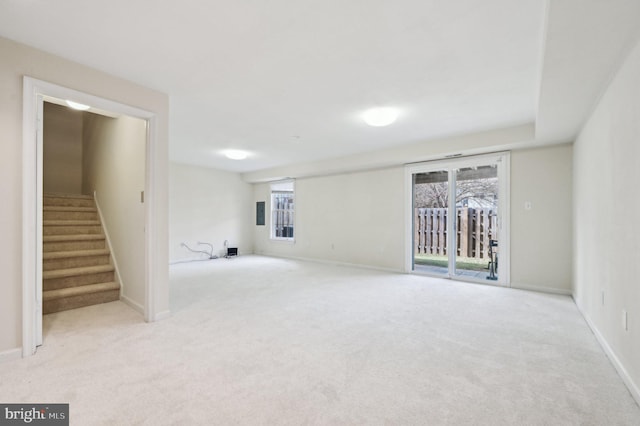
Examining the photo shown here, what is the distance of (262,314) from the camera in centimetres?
A: 321

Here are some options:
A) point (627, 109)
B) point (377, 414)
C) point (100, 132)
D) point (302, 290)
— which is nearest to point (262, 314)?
point (302, 290)

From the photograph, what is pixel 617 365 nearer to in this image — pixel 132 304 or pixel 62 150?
pixel 132 304

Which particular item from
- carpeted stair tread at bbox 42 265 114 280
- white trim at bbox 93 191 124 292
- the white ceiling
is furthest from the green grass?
carpeted stair tread at bbox 42 265 114 280

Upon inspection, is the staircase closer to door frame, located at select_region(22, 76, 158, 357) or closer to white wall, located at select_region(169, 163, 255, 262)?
door frame, located at select_region(22, 76, 158, 357)

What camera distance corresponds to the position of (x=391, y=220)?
5.94 meters

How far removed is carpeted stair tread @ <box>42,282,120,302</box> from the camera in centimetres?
327

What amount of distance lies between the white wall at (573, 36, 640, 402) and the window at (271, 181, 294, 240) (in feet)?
20.1

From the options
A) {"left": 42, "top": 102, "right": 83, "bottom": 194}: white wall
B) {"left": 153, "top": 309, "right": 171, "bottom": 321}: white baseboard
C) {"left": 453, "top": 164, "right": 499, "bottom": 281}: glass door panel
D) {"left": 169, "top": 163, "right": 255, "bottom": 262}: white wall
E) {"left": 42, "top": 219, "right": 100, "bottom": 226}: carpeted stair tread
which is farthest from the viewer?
{"left": 169, "top": 163, "right": 255, "bottom": 262}: white wall

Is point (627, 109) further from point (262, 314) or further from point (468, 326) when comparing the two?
point (262, 314)

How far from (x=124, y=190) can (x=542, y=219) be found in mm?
5985

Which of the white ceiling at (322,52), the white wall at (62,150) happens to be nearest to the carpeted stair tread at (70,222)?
the white wall at (62,150)

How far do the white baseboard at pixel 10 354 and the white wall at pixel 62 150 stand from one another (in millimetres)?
4352

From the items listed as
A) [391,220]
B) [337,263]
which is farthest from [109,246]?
[391,220]

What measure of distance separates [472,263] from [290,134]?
481 cm
